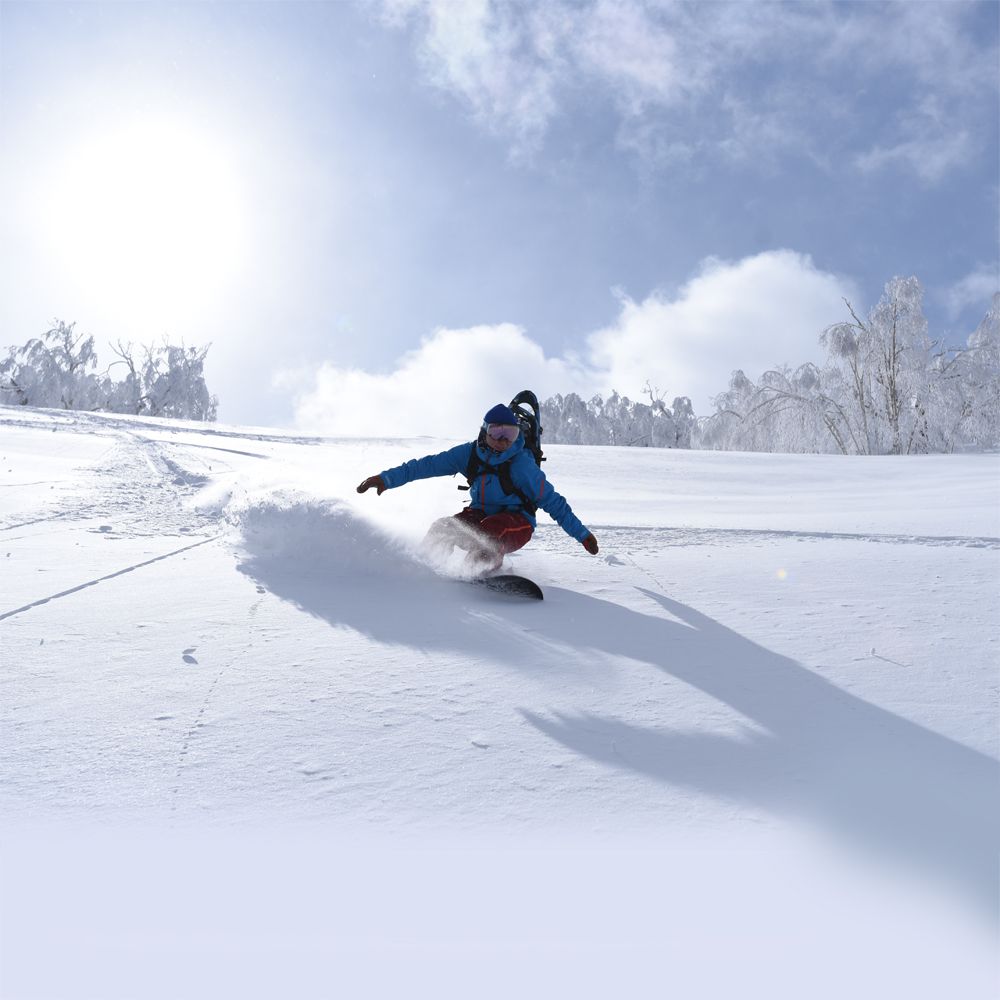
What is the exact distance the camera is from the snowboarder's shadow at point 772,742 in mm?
1365

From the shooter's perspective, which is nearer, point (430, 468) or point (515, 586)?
point (515, 586)

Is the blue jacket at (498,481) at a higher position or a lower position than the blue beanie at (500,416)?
lower

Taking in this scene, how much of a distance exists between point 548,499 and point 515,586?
0.77 metres

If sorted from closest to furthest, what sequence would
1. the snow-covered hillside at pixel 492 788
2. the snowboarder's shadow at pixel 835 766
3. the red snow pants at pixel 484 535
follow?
1. the snow-covered hillside at pixel 492 788
2. the snowboarder's shadow at pixel 835 766
3. the red snow pants at pixel 484 535

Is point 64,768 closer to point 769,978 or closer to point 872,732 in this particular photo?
point 769,978

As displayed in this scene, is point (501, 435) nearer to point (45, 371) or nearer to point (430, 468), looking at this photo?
point (430, 468)

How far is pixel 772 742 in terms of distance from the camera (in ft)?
5.66

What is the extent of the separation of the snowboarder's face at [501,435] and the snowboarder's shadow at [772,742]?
1.29 metres

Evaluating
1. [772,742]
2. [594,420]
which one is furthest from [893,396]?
[594,420]

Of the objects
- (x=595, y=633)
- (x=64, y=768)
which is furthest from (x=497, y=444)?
(x=64, y=768)

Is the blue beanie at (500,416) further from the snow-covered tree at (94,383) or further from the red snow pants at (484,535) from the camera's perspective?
the snow-covered tree at (94,383)

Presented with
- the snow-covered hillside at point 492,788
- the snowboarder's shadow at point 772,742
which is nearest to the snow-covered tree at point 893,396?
the snow-covered hillside at point 492,788

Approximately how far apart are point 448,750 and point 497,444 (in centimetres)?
253

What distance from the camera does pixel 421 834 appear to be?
1308 millimetres
